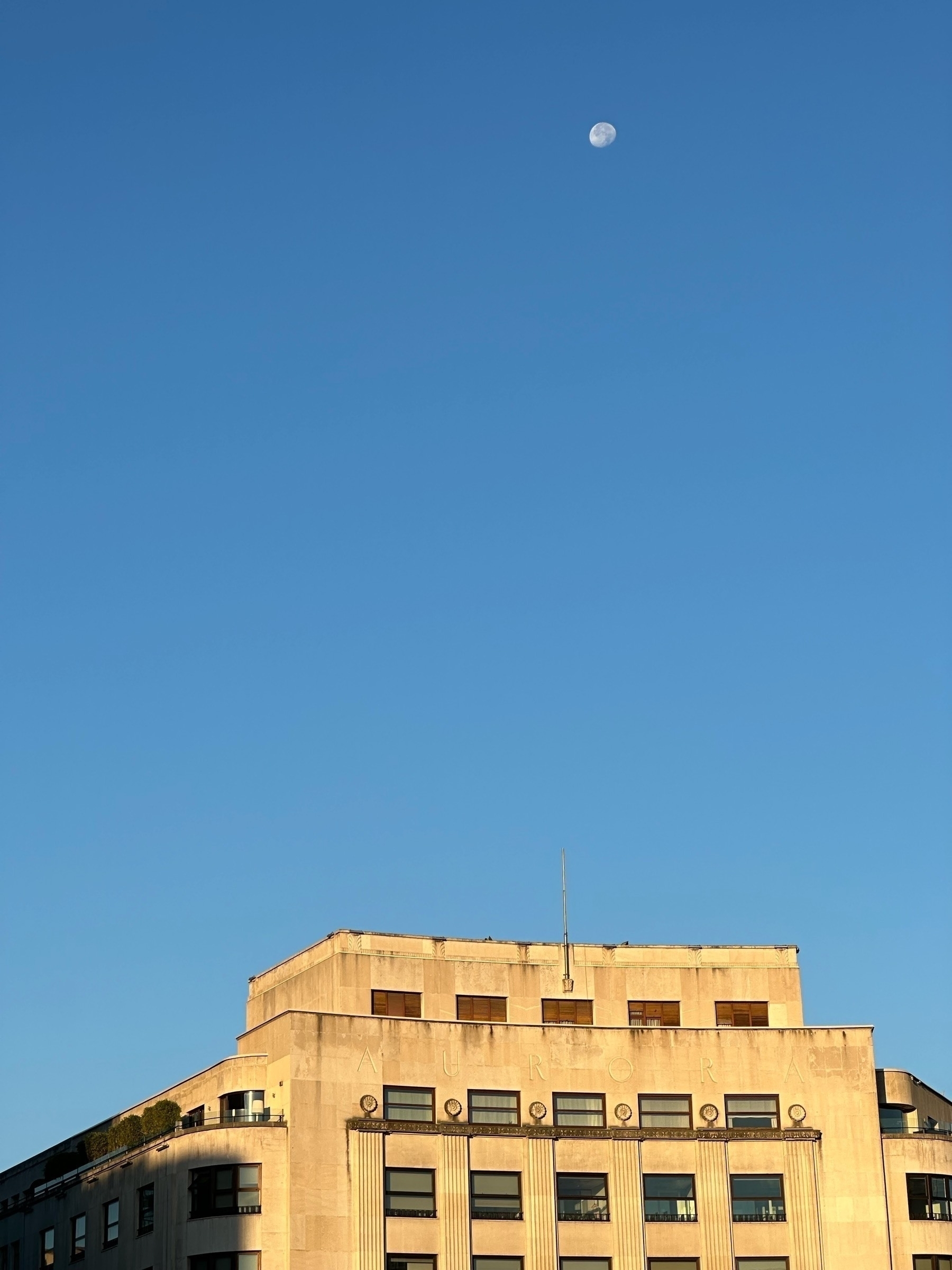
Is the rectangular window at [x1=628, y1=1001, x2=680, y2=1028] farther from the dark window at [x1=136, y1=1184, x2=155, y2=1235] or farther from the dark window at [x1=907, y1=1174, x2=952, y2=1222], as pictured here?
the dark window at [x1=136, y1=1184, x2=155, y2=1235]

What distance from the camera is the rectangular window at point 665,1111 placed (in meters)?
104

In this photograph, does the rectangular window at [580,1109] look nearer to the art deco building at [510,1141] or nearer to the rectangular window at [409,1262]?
the art deco building at [510,1141]

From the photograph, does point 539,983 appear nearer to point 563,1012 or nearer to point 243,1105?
point 563,1012

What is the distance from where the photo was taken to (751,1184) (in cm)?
10225

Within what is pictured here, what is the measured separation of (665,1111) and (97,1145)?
2993cm

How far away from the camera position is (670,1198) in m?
102

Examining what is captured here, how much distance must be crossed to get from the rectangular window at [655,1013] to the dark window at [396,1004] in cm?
1151

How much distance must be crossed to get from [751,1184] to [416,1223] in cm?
1673

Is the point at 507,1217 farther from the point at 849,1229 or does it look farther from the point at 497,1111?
the point at 849,1229

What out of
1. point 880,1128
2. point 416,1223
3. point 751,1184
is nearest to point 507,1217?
point 416,1223

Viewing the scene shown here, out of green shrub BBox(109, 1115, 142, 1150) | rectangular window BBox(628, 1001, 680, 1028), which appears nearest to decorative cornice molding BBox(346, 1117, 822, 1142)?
rectangular window BBox(628, 1001, 680, 1028)

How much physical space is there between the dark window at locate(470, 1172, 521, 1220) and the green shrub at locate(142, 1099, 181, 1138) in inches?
598

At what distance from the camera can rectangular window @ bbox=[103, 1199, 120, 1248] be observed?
336 feet

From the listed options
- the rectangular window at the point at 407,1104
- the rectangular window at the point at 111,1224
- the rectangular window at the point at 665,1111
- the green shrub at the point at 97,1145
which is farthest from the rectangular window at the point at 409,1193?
the green shrub at the point at 97,1145
